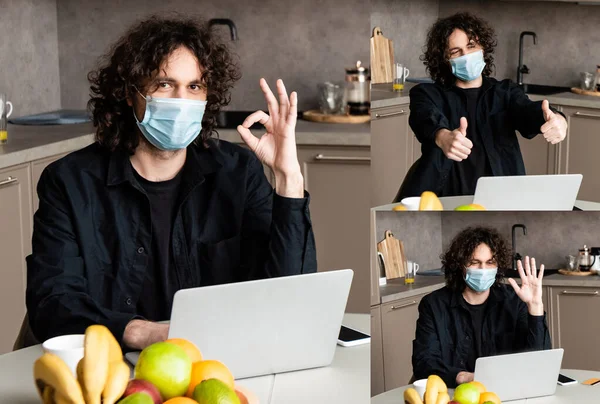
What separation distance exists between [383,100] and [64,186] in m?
0.88

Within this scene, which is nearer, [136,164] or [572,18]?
[572,18]

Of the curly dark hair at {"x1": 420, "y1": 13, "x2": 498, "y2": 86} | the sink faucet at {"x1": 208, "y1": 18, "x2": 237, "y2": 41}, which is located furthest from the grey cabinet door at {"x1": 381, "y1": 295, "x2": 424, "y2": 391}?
the sink faucet at {"x1": 208, "y1": 18, "x2": 237, "y2": 41}

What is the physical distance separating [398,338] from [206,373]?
0.18 metres

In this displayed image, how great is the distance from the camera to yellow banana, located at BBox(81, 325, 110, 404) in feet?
2.18

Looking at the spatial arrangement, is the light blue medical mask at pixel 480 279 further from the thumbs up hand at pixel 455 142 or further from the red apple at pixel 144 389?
the red apple at pixel 144 389

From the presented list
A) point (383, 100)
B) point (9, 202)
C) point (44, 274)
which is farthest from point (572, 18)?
point (9, 202)

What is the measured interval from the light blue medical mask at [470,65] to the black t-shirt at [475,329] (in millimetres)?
208

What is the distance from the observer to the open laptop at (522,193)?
74 cm

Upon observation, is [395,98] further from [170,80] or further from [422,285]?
[170,80]

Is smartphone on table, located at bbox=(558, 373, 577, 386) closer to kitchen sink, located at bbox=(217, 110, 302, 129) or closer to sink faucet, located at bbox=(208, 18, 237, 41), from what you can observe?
kitchen sink, located at bbox=(217, 110, 302, 129)

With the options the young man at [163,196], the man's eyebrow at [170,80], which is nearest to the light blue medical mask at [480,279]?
the young man at [163,196]

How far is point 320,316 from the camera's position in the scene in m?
1.02

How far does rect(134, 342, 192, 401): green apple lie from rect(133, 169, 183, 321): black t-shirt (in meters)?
0.79

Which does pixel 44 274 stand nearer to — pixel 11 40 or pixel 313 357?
pixel 313 357
